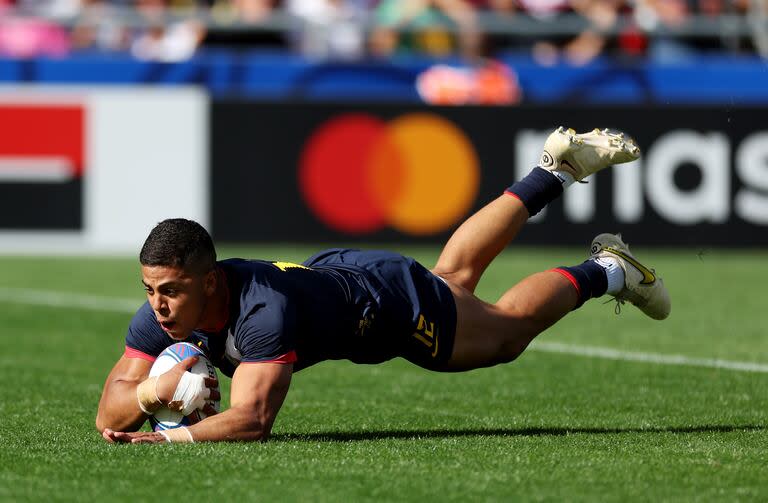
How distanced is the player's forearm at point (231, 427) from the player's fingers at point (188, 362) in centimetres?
32

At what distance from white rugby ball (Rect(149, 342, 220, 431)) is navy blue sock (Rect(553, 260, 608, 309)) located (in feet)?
6.79

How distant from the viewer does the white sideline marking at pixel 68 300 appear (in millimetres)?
13973

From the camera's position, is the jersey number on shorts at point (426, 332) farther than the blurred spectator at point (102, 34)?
No

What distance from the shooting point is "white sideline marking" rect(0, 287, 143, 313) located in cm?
1397

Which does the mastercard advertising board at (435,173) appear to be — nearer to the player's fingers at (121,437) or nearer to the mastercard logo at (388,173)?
the mastercard logo at (388,173)

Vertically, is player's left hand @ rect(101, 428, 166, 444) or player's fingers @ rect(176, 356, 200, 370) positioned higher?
player's fingers @ rect(176, 356, 200, 370)

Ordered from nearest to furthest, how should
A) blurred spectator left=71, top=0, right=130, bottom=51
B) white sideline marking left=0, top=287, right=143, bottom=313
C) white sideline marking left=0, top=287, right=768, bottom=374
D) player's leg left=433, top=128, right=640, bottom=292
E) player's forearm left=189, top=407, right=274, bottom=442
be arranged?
player's forearm left=189, top=407, right=274, bottom=442 < player's leg left=433, top=128, right=640, bottom=292 < white sideline marking left=0, top=287, right=768, bottom=374 < white sideline marking left=0, top=287, right=143, bottom=313 < blurred spectator left=71, top=0, right=130, bottom=51

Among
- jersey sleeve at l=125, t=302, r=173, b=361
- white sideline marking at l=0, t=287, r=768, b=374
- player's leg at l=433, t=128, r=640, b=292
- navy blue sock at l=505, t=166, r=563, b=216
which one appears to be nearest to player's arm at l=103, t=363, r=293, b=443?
jersey sleeve at l=125, t=302, r=173, b=361

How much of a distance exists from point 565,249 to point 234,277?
1223cm

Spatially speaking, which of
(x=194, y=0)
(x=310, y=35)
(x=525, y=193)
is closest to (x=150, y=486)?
(x=525, y=193)

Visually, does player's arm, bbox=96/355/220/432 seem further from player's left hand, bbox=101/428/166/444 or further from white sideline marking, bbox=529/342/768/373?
white sideline marking, bbox=529/342/768/373

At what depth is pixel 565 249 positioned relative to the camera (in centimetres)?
1886

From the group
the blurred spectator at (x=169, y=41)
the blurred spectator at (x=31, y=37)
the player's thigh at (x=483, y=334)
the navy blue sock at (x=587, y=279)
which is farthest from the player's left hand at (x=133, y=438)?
the blurred spectator at (x=31, y=37)

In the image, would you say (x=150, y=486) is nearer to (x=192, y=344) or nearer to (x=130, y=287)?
(x=192, y=344)
